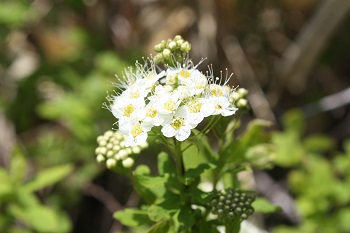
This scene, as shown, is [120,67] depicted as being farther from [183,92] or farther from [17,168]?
[183,92]

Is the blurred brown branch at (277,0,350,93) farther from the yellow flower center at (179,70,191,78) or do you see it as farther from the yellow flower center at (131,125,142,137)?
the yellow flower center at (131,125,142,137)

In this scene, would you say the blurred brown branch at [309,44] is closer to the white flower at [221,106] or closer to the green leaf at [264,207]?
the green leaf at [264,207]

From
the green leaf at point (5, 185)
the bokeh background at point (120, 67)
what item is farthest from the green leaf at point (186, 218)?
the bokeh background at point (120, 67)

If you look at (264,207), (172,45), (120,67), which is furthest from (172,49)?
(120,67)

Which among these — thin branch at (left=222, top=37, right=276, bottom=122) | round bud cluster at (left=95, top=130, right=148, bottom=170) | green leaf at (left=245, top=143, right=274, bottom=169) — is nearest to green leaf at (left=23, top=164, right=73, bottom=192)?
round bud cluster at (left=95, top=130, right=148, bottom=170)

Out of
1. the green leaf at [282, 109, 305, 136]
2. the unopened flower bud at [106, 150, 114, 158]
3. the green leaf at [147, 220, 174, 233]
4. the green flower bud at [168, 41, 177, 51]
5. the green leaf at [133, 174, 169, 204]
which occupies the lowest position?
the green leaf at [147, 220, 174, 233]

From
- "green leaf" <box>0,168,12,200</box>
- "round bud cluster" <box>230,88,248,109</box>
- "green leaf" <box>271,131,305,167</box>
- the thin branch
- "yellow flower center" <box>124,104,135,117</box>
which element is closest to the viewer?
"yellow flower center" <box>124,104,135,117</box>

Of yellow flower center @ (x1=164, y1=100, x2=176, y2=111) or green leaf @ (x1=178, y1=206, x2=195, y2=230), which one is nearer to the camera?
yellow flower center @ (x1=164, y1=100, x2=176, y2=111)

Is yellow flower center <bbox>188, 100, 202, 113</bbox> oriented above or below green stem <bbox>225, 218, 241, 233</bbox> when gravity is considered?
above

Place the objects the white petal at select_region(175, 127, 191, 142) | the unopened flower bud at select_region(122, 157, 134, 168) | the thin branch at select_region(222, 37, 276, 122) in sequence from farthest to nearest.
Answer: the thin branch at select_region(222, 37, 276, 122)
the unopened flower bud at select_region(122, 157, 134, 168)
the white petal at select_region(175, 127, 191, 142)
